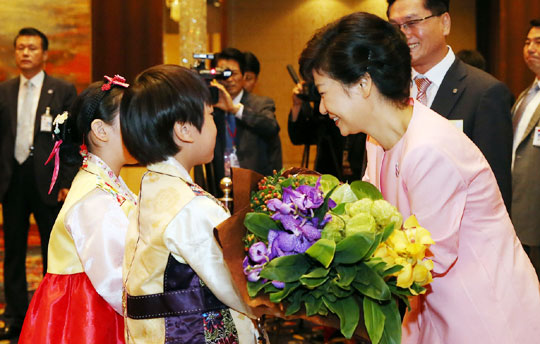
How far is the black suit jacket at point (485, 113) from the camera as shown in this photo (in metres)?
2.23

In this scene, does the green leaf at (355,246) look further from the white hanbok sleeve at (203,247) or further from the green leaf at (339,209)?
the white hanbok sleeve at (203,247)

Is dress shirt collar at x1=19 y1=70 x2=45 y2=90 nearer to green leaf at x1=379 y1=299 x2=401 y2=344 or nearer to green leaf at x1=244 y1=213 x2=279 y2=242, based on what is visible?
green leaf at x1=244 y1=213 x2=279 y2=242

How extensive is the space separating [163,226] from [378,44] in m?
0.66

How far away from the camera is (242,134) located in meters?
3.92

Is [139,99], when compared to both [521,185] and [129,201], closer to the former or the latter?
[129,201]

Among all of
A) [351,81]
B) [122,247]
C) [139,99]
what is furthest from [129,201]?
[351,81]

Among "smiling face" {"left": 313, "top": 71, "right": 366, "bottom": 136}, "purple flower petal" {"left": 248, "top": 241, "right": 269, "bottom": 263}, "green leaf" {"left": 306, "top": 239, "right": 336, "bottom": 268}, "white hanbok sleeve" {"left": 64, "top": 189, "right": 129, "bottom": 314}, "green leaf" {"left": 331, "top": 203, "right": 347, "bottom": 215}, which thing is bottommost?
"white hanbok sleeve" {"left": 64, "top": 189, "right": 129, "bottom": 314}

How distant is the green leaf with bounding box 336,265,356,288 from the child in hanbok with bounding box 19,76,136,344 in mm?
857

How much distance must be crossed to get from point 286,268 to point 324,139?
2831 millimetres

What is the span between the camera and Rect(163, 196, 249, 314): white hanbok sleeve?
1426 mm

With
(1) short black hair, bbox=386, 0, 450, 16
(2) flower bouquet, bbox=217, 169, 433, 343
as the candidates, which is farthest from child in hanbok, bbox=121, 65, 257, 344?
(1) short black hair, bbox=386, 0, 450, 16

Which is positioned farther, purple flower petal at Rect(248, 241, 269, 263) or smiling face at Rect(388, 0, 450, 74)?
smiling face at Rect(388, 0, 450, 74)

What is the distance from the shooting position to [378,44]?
1.47 metres

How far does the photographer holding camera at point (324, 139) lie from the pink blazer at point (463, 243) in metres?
2.16
